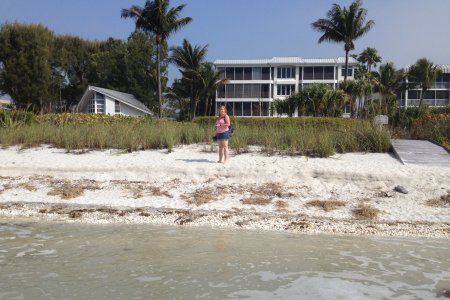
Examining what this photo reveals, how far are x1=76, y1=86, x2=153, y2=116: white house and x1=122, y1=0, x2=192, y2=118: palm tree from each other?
4.07 meters

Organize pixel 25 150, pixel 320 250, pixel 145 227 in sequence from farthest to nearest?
pixel 25 150 → pixel 145 227 → pixel 320 250

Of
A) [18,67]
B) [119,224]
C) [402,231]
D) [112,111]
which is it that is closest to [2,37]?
[18,67]

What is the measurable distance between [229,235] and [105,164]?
20.6ft

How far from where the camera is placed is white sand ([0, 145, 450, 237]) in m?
9.55

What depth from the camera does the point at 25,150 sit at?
15930mm

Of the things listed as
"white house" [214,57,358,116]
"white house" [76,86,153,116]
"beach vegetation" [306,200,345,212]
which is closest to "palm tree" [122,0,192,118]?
"white house" [76,86,153,116]

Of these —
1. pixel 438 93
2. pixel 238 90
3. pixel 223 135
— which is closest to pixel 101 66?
pixel 238 90

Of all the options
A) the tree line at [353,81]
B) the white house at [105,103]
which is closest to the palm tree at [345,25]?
the tree line at [353,81]

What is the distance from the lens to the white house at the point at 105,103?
43.4 m

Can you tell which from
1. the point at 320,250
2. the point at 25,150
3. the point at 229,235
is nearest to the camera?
the point at 320,250

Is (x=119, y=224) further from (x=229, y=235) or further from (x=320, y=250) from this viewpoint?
(x=320, y=250)

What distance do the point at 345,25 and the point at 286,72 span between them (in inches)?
670

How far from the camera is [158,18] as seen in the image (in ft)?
144

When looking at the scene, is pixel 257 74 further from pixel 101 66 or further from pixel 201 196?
pixel 201 196
